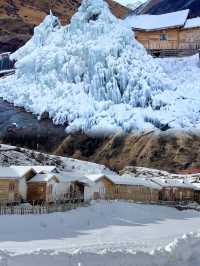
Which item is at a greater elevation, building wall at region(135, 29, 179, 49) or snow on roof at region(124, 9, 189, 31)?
snow on roof at region(124, 9, 189, 31)

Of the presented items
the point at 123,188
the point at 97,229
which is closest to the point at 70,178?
the point at 123,188

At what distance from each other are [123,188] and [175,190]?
11558mm

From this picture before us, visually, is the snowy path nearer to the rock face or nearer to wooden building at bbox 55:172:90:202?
wooden building at bbox 55:172:90:202

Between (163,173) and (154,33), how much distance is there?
28.2 metres

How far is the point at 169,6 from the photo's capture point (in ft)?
436

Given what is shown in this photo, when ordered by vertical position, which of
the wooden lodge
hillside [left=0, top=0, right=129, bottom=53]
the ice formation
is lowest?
the ice formation

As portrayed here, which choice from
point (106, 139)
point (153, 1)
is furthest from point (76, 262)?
point (153, 1)

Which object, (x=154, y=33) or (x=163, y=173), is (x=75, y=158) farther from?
(x=154, y=33)

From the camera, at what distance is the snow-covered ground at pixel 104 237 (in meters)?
17.5

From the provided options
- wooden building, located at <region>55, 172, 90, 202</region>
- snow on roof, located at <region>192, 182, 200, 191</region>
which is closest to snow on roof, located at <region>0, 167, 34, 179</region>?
wooden building, located at <region>55, 172, 90, 202</region>

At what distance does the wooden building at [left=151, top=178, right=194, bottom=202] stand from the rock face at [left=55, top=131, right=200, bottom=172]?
444 cm

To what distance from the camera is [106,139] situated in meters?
72.1

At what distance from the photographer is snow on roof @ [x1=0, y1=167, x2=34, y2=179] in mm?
43719

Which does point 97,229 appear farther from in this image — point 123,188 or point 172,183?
point 172,183
